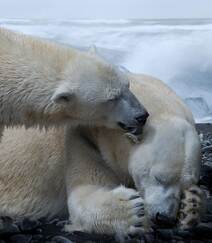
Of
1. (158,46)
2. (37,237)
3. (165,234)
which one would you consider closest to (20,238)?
(37,237)

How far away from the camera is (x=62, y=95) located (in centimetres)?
261

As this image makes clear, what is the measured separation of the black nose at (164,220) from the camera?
2.61 metres

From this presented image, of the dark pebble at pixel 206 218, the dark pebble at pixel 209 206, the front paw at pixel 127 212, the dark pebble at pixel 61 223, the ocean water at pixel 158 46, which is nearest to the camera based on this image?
the front paw at pixel 127 212

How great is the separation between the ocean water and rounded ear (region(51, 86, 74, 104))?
8.32ft

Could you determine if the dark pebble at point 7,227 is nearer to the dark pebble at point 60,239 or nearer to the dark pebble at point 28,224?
the dark pebble at point 28,224

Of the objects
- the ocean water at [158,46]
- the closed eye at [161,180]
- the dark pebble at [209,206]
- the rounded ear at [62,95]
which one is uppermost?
the ocean water at [158,46]

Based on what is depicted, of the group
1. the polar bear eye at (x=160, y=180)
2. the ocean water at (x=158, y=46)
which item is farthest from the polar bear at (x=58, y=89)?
the ocean water at (x=158, y=46)

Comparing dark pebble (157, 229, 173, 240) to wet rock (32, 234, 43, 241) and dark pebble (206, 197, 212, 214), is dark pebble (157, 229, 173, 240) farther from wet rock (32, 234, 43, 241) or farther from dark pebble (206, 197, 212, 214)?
wet rock (32, 234, 43, 241)

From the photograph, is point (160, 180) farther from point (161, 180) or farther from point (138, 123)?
point (138, 123)

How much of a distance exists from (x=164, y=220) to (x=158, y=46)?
14.6ft

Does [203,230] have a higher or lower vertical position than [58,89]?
lower

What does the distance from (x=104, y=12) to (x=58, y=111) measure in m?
7.52

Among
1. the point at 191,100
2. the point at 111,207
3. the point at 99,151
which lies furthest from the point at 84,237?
the point at 191,100

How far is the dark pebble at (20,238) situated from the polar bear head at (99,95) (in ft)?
1.76
